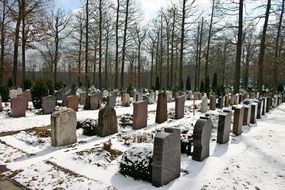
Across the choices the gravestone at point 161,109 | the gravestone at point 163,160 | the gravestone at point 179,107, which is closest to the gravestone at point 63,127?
the gravestone at point 163,160

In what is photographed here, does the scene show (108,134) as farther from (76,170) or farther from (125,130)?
(76,170)

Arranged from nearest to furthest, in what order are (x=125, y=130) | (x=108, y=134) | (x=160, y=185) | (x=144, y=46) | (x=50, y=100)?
(x=160, y=185) < (x=108, y=134) < (x=125, y=130) < (x=50, y=100) < (x=144, y=46)

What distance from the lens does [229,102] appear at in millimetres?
20375

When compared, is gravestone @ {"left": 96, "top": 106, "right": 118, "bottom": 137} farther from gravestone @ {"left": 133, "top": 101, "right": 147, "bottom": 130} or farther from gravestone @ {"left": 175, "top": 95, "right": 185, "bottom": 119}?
gravestone @ {"left": 175, "top": 95, "right": 185, "bottom": 119}

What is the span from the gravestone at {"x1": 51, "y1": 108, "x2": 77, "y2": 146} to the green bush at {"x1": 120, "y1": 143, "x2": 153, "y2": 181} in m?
2.95

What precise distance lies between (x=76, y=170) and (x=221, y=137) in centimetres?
502

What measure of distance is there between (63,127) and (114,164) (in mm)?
2509

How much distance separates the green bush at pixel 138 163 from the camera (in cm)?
652

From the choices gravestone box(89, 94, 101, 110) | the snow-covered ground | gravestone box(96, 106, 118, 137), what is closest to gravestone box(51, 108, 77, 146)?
the snow-covered ground

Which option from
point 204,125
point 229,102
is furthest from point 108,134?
point 229,102

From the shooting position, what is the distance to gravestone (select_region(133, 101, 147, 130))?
1170 centimetres

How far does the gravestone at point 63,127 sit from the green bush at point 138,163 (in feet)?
9.67

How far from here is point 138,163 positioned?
6574mm

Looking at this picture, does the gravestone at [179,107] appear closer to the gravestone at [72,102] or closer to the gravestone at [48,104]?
the gravestone at [72,102]
